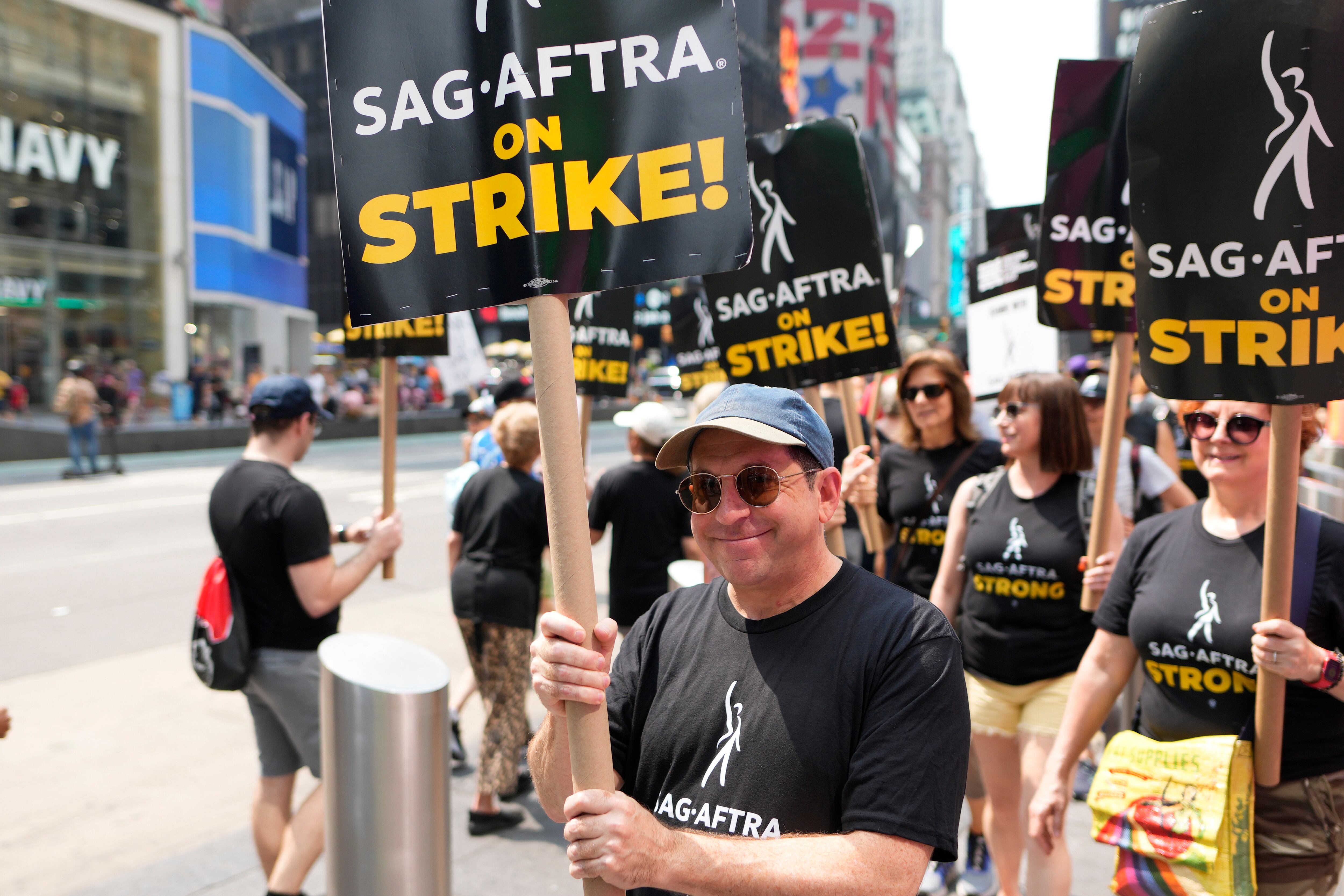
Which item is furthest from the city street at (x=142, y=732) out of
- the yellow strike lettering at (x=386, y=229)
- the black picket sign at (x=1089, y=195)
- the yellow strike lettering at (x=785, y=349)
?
the yellow strike lettering at (x=386, y=229)

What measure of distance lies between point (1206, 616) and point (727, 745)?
1.55m

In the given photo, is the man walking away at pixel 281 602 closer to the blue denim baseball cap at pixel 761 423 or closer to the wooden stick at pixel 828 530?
the wooden stick at pixel 828 530

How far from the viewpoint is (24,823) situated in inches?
187

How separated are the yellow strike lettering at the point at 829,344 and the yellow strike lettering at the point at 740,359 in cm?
28

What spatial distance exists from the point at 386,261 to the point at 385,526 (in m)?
2.38

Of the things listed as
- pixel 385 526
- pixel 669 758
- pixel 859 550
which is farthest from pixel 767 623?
pixel 859 550

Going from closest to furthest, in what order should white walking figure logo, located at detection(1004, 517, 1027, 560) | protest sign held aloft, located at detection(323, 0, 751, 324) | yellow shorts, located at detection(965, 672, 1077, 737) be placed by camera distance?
protest sign held aloft, located at detection(323, 0, 751, 324) < yellow shorts, located at detection(965, 672, 1077, 737) < white walking figure logo, located at detection(1004, 517, 1027, 560)

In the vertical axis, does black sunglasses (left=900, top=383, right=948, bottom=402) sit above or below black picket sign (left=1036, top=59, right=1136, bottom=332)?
below

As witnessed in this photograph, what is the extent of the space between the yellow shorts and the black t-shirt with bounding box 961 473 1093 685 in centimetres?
3

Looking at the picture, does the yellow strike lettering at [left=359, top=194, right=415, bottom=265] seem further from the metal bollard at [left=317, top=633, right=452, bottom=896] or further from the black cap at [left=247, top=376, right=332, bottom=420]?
the black cap at [left=247, top=376, right=332, bottom=420]

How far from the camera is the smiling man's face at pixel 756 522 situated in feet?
6.48

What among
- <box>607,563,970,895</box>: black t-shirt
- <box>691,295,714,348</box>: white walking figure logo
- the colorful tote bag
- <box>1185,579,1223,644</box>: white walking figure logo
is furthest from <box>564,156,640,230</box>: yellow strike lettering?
<box>691,295,714,348</box>: white walking figure logo

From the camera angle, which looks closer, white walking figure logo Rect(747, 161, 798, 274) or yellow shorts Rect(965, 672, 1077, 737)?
yellow shorts Rect(965, 672, 1077, 737)

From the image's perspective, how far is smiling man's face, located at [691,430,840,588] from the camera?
197 cm
